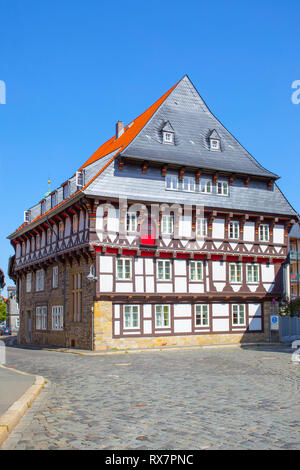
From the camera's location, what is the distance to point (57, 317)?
1308 inches

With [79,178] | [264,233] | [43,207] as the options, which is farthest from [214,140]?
[43,207]

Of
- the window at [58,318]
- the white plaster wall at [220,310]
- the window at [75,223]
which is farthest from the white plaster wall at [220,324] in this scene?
the window at [75,223]

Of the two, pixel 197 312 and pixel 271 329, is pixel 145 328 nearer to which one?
pixel 197 312

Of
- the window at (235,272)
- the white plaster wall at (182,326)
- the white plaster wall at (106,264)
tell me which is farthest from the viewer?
the window at (235,272)

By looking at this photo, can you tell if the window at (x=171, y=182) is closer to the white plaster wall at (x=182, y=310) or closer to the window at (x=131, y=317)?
the white plaster wall at (x=182, y=310)

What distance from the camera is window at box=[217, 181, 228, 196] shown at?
3197 cm

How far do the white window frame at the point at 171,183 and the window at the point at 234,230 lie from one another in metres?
4.18

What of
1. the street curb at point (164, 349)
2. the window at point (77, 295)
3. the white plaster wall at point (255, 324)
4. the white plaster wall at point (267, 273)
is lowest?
the street curb at point (164, 349)

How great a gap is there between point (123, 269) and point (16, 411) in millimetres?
19939

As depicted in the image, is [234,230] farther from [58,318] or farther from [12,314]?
[12,314]

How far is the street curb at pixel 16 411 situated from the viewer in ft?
23.0

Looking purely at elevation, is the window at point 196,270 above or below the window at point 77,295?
above

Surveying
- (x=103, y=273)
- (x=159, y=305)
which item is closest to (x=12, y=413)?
(x=103, y=273)

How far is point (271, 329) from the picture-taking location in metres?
31.8
